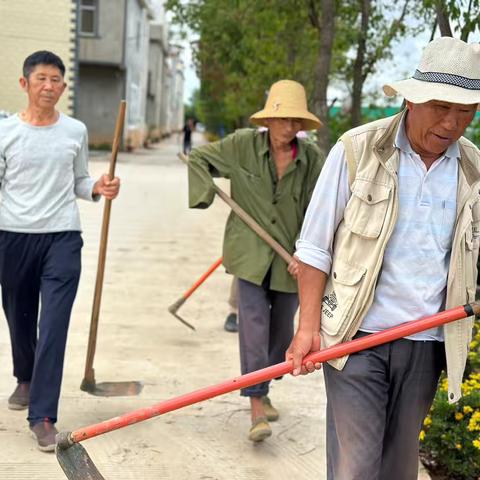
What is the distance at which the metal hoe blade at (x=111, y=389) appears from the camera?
198 inches

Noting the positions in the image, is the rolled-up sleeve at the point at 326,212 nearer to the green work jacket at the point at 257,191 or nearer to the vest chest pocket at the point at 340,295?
the vest chest pocket at the point at 340,295

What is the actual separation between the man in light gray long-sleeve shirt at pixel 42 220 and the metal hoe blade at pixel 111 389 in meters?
0.59

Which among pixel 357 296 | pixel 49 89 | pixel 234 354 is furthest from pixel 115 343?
pixel 357 296

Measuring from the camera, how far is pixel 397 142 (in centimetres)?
279

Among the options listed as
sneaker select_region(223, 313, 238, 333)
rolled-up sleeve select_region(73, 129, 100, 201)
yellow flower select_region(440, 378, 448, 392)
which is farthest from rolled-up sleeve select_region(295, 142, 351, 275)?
sneaker select_region(223, 313, 238, 333)

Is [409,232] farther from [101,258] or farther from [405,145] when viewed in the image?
[101,258]

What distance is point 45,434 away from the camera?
4.28 meters

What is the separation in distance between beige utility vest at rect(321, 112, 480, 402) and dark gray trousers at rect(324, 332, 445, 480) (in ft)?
0.24

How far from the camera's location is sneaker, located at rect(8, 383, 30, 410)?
478cm

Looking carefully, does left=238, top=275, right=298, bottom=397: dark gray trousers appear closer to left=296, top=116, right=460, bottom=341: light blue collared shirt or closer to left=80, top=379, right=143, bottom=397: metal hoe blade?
left=80, top=379, right=143, bottom=397: metal hoe blade

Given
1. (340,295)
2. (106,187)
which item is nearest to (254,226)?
(106,187)

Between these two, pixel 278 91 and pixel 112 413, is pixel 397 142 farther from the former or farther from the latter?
pixel 112 413

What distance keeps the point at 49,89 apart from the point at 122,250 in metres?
5.96

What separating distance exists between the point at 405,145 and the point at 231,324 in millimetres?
4124
